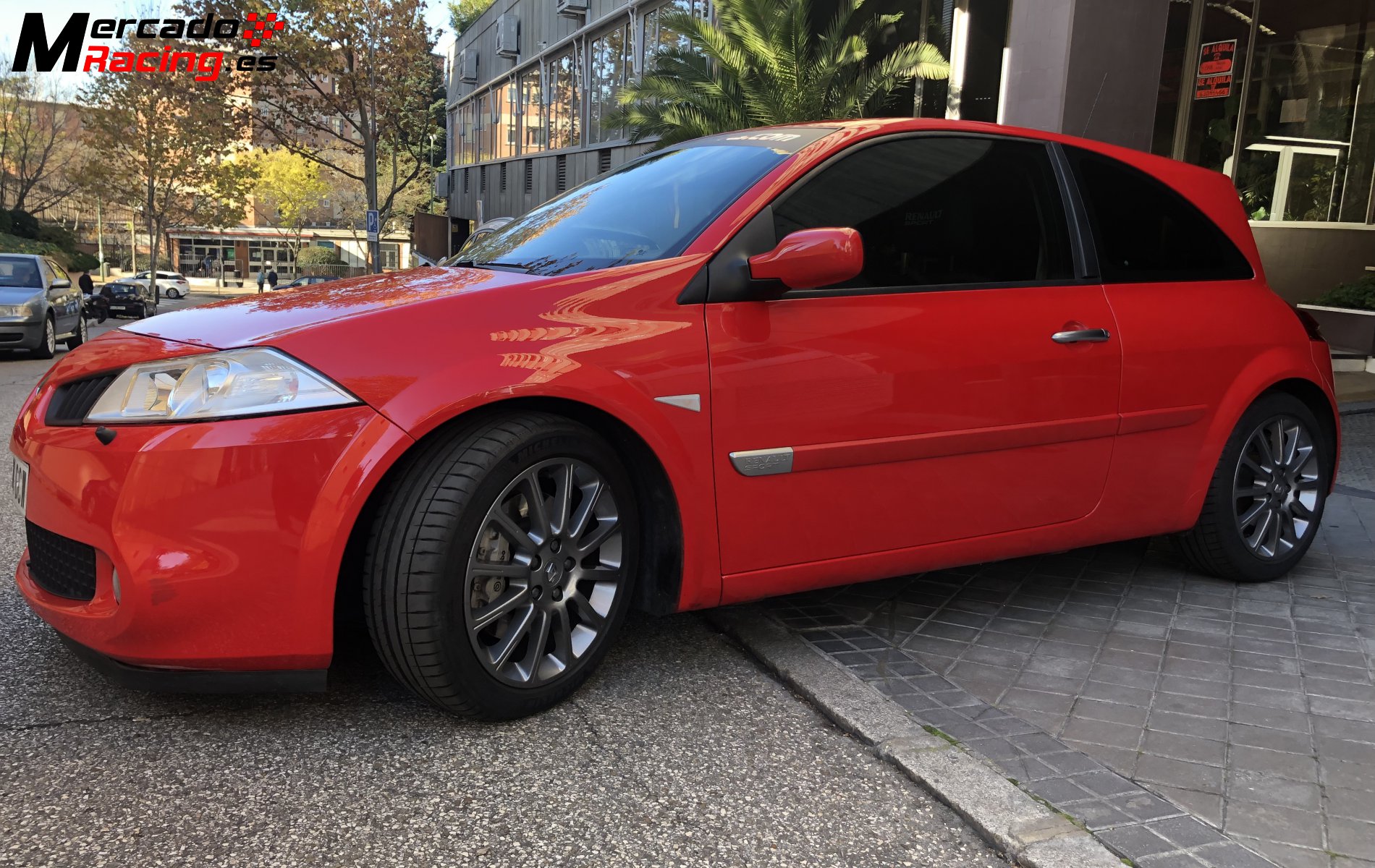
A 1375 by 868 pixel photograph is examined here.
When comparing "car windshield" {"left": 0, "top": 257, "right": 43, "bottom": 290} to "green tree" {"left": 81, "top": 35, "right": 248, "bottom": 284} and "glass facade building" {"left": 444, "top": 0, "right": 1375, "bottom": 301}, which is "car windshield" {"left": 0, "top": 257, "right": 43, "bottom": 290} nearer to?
"glass facade building" {"left": 444, "top": 0, "right": 1375, "bottom": 301}

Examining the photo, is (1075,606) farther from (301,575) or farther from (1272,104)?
(1272,104)

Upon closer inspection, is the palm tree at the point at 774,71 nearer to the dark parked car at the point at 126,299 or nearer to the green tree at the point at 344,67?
the green tree at the point at 344,67

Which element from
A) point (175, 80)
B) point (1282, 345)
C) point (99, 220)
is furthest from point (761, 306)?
point (99, 220)

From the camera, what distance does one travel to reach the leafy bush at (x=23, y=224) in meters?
40.0

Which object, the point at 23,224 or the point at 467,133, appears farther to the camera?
the point at 23,224

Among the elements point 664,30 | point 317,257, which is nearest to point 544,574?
point 664,30

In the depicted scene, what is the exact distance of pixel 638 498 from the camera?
294cm

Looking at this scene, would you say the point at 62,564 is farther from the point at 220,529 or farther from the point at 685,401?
the point at 685,401

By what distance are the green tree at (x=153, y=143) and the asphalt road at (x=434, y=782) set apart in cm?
3291

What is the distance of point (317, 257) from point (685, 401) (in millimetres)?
77460

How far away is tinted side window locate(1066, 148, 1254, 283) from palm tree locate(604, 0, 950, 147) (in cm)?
839

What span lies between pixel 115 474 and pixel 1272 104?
Answer: 15926mm

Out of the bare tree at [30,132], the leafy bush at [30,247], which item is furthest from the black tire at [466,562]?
the bare tree at [30,132]

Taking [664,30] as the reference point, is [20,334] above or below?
below
